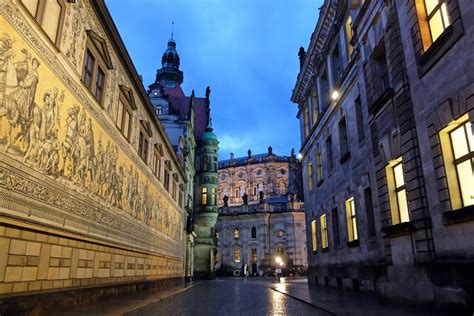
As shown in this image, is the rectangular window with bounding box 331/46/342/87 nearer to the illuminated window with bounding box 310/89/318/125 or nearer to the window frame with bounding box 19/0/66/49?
the illuminated window with bounding box 310/89/318/125

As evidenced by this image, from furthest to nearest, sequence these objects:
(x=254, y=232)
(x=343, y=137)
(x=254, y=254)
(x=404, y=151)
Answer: (x=254, y=232)
(x=254, y=254)
(x=343, y=137)
(x=404, y=151)

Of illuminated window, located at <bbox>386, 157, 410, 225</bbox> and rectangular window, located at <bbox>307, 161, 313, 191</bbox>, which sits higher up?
rectangular window, located at <bbox>307, 161, 313, 191</bbox>

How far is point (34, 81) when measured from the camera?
8.04m

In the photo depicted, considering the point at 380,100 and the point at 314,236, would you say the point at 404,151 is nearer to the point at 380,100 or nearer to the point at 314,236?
the point at 380,100

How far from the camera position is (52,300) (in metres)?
9.01

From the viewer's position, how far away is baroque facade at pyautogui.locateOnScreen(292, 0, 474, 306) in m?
7.92

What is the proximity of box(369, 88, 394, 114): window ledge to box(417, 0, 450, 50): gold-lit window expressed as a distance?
1.90m

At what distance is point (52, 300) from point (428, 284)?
9407 millimetres

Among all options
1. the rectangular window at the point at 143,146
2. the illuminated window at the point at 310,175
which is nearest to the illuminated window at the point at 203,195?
the illuminated window at the point at 310,175

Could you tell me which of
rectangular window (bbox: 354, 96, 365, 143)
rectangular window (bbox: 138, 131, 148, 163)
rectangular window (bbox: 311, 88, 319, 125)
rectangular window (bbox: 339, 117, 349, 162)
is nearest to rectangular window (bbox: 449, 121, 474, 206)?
rectangular window (bbox: 354, 96, 365, 143)

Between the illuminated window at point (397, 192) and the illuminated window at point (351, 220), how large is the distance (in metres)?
4.71

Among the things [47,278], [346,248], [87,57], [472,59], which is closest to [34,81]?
[87,57]

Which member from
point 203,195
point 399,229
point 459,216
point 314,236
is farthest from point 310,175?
point 203,195

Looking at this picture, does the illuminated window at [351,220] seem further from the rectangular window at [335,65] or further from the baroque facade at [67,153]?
the baroque facade at [67,153]
